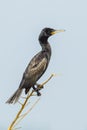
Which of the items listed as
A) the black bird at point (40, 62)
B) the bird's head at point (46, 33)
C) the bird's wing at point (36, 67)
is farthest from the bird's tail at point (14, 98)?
the bird's head at point (46, 33)

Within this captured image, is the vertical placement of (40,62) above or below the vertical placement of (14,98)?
above

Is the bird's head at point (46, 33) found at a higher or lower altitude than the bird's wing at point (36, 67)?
higher

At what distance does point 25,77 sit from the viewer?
7.19 meters

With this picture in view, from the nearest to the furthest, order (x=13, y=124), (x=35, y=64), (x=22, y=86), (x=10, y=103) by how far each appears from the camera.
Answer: (x=13, y=124) < (x=10, y=103) < (x=22, y=86) < (x=35, y=64)

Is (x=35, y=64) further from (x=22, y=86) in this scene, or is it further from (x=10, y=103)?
(x=10, y=103)

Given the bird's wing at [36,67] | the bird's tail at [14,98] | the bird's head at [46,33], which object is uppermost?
the bird's head at [46,33]

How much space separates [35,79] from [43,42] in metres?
0.76

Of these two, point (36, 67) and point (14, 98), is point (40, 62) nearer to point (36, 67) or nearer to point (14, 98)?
point (36, 67)

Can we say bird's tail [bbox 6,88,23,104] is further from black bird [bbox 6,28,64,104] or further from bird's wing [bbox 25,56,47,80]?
bird's wing [bbox 25,56,47,80]

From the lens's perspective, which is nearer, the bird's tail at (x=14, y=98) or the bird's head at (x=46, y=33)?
the bird's tail at (x=14, y=98)

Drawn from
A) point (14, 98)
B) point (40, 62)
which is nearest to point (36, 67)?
point (40, 62)

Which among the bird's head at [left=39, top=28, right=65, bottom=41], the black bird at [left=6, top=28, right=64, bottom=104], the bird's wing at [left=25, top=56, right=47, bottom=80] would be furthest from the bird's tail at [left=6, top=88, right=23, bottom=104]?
the bird's head at [left=39, top=28, right=65, bottom=41]

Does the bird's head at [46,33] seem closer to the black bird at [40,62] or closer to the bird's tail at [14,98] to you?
the black bird at [40,62]

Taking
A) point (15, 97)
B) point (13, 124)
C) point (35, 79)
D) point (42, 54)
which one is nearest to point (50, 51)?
point (42, 54)
